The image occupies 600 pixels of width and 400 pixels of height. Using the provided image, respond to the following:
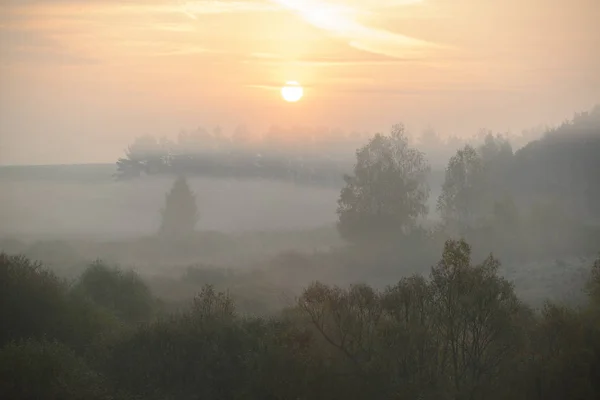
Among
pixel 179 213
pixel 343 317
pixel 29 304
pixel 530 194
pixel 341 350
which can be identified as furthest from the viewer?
pixel 179 213

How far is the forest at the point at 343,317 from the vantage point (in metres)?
39.7

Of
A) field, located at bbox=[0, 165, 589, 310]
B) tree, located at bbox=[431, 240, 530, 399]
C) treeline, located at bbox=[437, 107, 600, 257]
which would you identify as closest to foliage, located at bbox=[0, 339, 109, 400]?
tree, located at bbox=[431, 240, 530, 399]

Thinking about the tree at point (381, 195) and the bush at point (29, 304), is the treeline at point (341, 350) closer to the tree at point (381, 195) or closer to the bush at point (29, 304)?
the bush at point (29, 304)

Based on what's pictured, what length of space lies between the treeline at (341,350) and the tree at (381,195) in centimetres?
3274

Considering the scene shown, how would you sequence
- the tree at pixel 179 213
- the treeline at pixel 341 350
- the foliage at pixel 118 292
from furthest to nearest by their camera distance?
1. the tree at pixel 179 213
2. the foliage at pixel 118 292
3. the treeline at pixel 341 350

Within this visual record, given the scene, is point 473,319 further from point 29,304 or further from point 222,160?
point 222,160

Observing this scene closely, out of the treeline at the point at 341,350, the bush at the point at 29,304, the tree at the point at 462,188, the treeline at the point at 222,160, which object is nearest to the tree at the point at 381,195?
the tree at the point at 462,188

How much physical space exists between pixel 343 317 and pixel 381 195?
39.6 m

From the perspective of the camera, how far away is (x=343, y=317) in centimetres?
4353

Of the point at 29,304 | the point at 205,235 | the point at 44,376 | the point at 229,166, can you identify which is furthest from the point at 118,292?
the point at 229,166

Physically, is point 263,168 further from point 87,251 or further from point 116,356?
point 116,356

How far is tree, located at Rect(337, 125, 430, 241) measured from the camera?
261ft

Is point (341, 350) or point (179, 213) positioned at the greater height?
point (179, 213)

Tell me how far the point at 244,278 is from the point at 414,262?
16.5 metres
